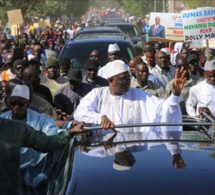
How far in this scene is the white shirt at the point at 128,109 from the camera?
5.94m

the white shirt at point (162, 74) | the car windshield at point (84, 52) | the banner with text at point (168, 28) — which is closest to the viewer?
the white shirt at point (162, 74)

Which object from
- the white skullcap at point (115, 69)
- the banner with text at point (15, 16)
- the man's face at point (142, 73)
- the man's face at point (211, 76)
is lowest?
the banner with text at point (15, 16)

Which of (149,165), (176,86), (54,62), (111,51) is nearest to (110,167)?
(149,165)

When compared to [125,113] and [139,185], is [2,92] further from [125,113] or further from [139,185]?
[139,185]

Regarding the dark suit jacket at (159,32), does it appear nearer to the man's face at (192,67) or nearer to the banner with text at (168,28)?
the banner with text at (168,28)

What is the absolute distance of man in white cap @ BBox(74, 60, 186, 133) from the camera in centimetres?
597

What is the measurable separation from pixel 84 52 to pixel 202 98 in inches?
215

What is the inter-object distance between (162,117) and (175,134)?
1237 mm

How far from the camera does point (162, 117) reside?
600 centimetres

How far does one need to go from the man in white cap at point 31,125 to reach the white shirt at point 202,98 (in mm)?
2530

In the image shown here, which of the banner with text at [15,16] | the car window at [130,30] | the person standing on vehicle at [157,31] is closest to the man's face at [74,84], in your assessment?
the person standing on vehicle at [157,31]

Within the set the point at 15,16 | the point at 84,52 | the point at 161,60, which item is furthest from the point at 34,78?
the point at 15,16

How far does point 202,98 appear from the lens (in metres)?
7.62

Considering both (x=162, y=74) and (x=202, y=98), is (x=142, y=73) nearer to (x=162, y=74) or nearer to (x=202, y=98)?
(x=202, y=98)
